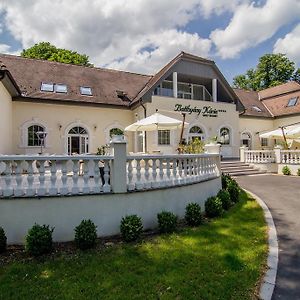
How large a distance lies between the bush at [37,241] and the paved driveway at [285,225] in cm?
395

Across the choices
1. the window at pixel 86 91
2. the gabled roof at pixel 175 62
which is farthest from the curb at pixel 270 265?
Result: the window at pixel 86 91

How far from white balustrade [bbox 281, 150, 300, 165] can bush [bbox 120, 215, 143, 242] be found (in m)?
14.1

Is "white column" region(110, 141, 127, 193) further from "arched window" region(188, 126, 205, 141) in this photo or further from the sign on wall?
"arched window" region(188, 126, 205, 141)

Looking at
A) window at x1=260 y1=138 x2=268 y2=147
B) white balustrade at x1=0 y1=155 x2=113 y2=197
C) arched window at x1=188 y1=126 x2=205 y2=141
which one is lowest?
white balustrade at x1=0 y1=155 x2=113 y2=197

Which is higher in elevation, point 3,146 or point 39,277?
point 3,146

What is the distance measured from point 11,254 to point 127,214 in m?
2.39

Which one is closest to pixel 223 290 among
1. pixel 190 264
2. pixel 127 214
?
pixel 190 264

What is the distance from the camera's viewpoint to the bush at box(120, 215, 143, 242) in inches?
218

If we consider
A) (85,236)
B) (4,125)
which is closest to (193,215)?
(85,236)

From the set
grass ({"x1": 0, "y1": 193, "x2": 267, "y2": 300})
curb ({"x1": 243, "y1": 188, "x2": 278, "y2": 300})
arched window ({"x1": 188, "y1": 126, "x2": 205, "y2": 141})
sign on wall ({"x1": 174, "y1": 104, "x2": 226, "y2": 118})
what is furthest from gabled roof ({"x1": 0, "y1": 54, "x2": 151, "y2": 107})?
curb ({"x1": 243, "y1": 188, "x2": 278, "y2": 300})

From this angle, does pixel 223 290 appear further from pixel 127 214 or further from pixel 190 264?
pixel 127 214

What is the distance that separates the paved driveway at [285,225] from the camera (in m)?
4.02

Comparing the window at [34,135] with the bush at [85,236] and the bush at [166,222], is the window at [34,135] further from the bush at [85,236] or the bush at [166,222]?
the bush at [166,222]

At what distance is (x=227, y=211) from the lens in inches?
311
